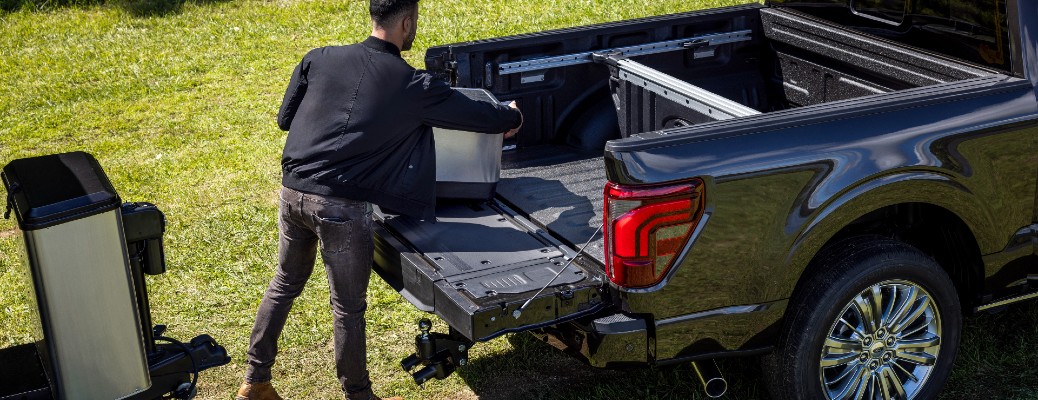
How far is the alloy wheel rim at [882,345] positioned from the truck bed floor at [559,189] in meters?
0.92

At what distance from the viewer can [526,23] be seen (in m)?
10.9

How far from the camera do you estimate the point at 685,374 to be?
16.0 ft

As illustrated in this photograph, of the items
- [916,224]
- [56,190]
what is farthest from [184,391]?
[916,224]

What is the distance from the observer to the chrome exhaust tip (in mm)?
4125

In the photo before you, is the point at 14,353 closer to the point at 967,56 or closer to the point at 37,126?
the point at 967,56

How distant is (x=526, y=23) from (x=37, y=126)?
4.38 metres

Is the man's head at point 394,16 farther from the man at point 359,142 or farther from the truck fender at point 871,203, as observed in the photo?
the truck fender at point 871,203

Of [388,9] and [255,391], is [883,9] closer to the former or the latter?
[388,9]

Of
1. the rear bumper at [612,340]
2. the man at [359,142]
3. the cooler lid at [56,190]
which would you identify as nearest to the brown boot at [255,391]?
the man at [359,142]

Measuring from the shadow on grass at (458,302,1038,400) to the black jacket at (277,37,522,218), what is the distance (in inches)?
41.6

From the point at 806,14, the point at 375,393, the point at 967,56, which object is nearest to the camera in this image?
the point at 967,56

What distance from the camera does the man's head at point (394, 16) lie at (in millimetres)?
4078

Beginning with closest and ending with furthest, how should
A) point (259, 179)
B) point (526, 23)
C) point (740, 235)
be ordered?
point (740, 235) < point (259, 179) < point (526, 23)

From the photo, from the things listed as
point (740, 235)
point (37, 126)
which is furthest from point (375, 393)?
point (37, 126)
